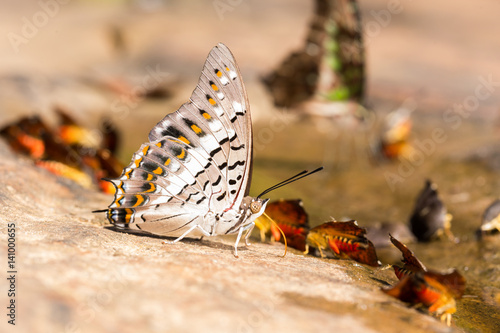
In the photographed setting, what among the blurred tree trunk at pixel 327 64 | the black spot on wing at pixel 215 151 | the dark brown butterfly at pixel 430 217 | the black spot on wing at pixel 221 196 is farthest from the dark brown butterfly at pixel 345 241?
the blurred tree trunk at pixel 327 64

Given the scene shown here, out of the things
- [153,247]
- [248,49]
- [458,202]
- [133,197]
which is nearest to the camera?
[153,247]

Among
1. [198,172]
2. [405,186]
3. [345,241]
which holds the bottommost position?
[345,241]

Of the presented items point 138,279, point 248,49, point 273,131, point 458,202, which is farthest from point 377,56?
point 138,279

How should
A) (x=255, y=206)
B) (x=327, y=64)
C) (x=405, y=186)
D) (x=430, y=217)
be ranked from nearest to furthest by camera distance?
(x=255, y=206) → (x=430, y=217) → (x=405, y=186) → (x=327, y=64)

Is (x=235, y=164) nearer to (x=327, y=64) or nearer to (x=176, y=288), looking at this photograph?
(x=176, y=288)

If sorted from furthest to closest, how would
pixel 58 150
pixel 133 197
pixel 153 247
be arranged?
pixel 58 150 → pixel 133 197 → pixel 153 247

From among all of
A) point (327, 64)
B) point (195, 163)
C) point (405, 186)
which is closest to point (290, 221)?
point (195, 163)

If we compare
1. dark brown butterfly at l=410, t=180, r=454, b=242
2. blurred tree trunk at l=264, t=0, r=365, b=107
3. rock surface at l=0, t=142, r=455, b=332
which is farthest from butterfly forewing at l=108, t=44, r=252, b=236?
blurred tree trunk at l=264, t=0, r=365, b=107

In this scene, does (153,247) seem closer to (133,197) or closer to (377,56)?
(133,197)
